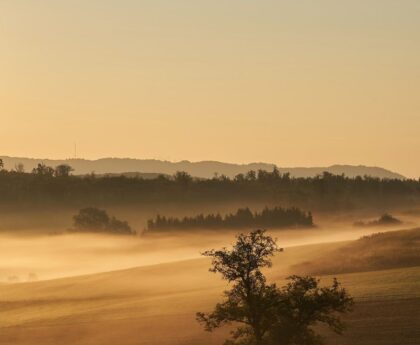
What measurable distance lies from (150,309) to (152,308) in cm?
53

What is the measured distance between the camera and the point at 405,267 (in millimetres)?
108000

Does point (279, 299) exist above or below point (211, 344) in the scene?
above

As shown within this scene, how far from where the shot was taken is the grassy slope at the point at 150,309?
231 feet

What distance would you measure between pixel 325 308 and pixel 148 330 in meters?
25.6

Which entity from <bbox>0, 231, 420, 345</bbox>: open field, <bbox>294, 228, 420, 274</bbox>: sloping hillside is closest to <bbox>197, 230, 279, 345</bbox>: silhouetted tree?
<bbox>0, 231, 420, 345</bbox>: open field

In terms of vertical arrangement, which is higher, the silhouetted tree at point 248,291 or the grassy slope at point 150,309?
the silhouetted tree at point 248,291

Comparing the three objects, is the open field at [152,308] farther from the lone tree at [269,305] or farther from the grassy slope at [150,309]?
the lone tree at [269,305]

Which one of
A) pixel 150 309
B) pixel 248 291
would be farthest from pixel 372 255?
pixel 248 291

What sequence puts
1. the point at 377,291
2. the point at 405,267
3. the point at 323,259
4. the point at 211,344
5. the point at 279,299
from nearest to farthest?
the point at 279,299 < the point at 211,344 < the point at 377,291 < the point at 405,267 < the point at 323,259

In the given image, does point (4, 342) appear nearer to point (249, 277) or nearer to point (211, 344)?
point (211, 344)

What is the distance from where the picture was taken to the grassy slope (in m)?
70.5

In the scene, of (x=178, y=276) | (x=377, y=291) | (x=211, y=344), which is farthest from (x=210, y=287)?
(x=211, y=344)

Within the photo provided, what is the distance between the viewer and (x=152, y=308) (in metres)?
89.2

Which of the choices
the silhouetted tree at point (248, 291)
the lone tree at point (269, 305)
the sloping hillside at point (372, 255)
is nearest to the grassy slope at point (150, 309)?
the sloping hillside at point (372, 255)
